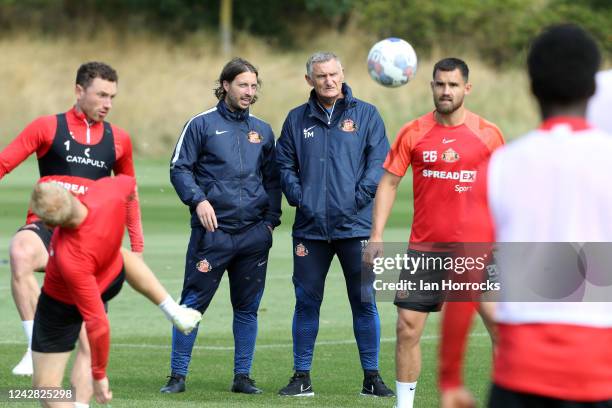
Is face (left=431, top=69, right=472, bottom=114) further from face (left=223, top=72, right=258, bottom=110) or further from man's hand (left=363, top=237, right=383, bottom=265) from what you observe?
face (left=223, top=72, right=258, bottom=110)

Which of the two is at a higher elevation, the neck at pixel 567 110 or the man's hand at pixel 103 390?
the neck at pixel 567 110

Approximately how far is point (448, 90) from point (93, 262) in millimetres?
2493

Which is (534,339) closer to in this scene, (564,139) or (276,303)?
(564,139)

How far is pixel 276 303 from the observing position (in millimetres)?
13281

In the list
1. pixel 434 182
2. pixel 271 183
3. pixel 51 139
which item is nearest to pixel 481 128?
pixel 434 182

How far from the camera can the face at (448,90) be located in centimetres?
764

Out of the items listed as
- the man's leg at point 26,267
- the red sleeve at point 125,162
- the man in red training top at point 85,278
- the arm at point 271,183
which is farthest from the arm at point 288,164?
the man in red training top at point 85,278

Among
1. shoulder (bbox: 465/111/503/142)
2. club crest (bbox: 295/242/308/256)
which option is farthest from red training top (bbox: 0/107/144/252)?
shoulder (bbox: 465/111/503/142)

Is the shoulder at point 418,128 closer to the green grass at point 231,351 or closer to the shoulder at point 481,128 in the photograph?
the shoulder at point 481,128

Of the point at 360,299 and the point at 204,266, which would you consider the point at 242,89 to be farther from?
the point at 360,299

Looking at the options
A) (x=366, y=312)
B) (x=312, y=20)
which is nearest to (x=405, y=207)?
(x=366, y=312)

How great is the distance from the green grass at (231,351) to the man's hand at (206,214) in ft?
3.58

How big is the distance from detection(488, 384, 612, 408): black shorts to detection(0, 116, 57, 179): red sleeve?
4961mm

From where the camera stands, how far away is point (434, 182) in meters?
7.68
